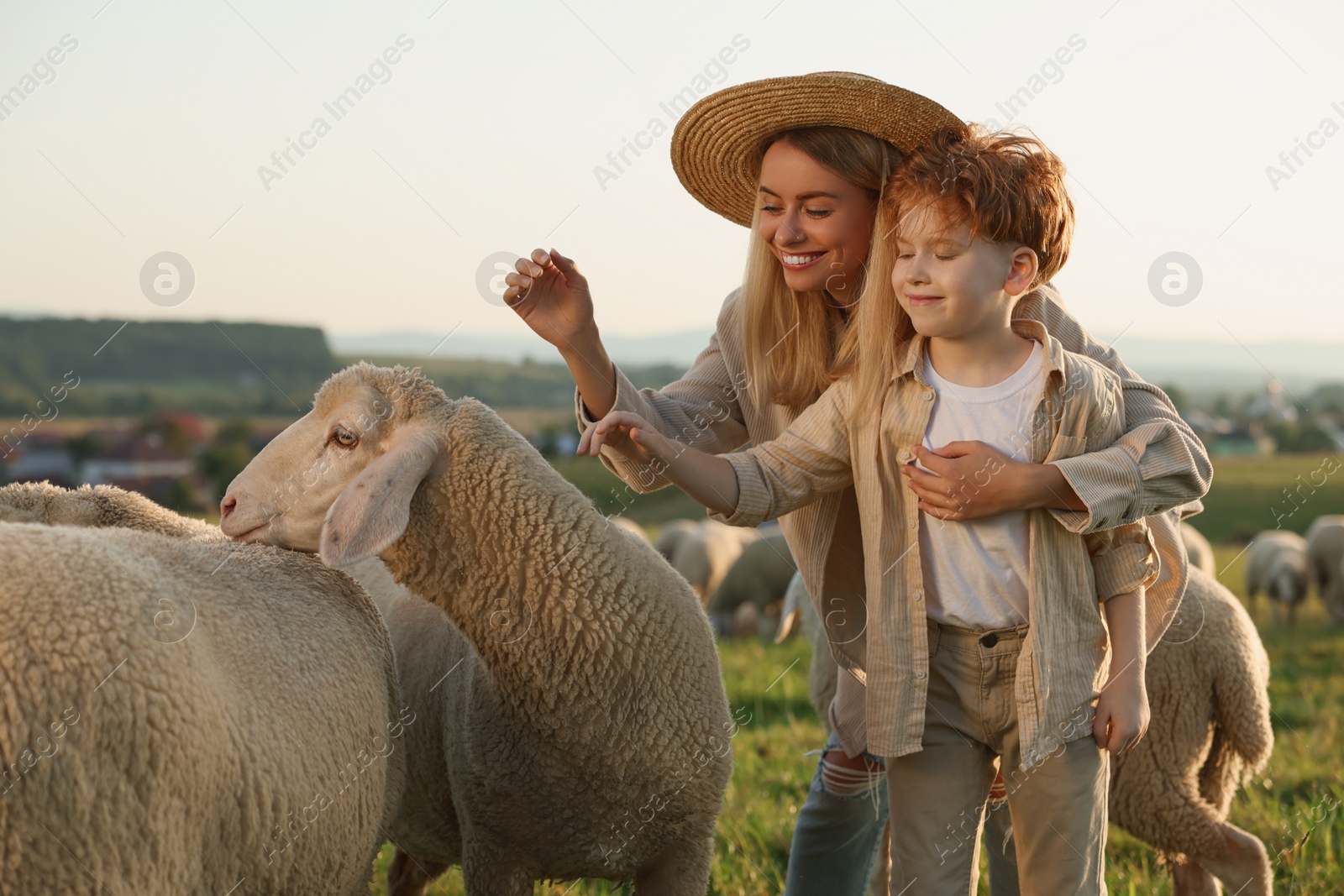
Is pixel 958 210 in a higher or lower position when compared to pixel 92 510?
higher

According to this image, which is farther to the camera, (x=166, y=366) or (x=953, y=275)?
(x=166, y=366)

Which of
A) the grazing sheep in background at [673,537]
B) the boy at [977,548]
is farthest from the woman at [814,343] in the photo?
the grazing sheep in background at [673,537]

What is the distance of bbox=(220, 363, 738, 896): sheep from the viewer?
2.62 metres

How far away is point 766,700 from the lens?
7.44 meters

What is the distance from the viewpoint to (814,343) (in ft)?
9.86

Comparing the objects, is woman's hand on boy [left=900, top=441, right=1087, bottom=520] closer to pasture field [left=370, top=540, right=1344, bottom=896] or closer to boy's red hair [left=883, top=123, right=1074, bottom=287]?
boy's red hair [left=883, top=123, right=1074, bottom=287]

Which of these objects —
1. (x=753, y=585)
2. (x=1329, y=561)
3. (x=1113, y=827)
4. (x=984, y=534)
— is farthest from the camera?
(x=1329, y=561)

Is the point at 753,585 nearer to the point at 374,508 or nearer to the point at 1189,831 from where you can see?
the point at 1189,831

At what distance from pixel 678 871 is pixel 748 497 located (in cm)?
107

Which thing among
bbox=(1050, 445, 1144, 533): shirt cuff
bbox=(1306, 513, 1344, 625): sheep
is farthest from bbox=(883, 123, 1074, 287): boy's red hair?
bbox=(1306, 513, 1344, 625): sheep

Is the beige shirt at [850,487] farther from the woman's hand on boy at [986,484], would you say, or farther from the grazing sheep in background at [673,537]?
the grazing sheep in background at [673,537]

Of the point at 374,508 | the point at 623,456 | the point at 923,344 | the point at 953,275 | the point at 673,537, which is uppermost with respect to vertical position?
the point at 953,275

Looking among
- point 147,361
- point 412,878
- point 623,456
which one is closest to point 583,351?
point 623,456

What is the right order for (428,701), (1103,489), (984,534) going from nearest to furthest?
(1103,489)
(984,534)
(428,701)
